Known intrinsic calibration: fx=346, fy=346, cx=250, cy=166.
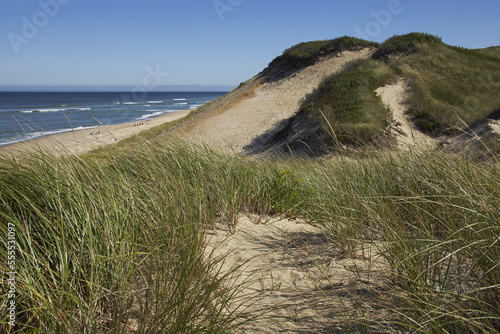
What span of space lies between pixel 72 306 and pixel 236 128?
19.5 metres

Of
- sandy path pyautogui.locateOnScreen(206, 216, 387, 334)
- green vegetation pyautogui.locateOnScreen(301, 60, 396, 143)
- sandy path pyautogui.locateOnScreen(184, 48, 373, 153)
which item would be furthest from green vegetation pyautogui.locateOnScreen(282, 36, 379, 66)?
sandy path pyautogui.locateOnScreen(206, 216, 387, 334)

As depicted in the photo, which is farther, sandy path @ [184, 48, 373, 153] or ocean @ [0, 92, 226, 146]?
Answer: sandy path @ [184, 48, 373, 153]

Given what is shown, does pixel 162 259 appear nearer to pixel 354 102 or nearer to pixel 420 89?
pixel 354 102

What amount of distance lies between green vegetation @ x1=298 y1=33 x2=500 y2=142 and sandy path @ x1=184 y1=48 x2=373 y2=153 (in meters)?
3.17

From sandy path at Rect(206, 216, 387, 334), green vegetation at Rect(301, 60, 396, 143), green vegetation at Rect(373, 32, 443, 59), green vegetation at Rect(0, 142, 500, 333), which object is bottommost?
sandy path at Rect(206, 216, 387, 334)

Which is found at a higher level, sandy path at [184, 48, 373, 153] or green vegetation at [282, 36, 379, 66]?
green vegetation at [282, 36, 379, 66]

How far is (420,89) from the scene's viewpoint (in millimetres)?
16188

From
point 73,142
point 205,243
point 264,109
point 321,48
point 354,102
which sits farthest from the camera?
point 321,48

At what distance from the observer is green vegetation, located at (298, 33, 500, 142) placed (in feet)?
47.4

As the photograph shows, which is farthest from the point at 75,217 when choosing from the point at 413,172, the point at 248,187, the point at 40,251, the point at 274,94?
the point at 274,94

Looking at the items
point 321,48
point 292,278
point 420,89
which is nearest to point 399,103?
point 420,89

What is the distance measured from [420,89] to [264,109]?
965 cm

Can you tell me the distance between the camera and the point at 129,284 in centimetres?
226

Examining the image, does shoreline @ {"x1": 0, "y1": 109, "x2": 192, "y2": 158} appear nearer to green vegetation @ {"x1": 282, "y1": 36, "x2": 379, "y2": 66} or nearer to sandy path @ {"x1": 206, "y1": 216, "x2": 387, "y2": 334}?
sandy path @ {"x1": 206, "y1": 216, "x2": 387, "y2": 334}
